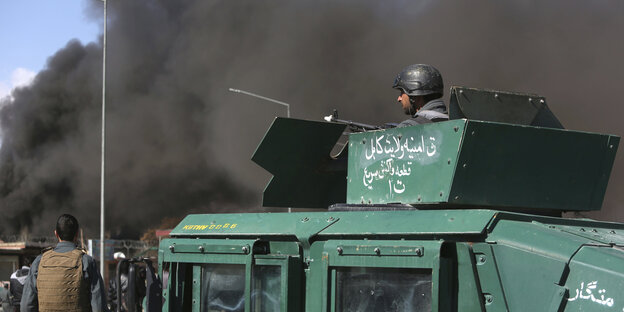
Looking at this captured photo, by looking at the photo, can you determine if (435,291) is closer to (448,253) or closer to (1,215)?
(448,253)

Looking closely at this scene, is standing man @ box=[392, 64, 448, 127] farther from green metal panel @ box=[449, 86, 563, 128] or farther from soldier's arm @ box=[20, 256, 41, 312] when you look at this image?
soldier's arm @ box=[20, 256, 41, 312]

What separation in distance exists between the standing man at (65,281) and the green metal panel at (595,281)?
292cm

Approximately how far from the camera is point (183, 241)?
5059mm

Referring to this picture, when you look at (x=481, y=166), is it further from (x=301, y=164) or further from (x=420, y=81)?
(x=301, y=164)

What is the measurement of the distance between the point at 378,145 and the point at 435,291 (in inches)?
43.8

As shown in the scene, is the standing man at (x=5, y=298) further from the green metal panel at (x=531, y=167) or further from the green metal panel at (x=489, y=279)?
the green metal panel at (x=489, y=279)

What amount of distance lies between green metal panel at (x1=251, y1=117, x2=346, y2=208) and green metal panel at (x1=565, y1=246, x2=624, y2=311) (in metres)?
2.10

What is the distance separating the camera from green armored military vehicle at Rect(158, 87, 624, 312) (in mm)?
3684

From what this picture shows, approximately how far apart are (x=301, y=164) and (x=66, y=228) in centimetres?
144

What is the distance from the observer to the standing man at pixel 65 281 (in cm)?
548

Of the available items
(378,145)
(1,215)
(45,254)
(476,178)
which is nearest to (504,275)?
(476,178)

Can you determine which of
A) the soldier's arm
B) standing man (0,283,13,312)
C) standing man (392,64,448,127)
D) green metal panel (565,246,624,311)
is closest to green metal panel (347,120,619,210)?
standing man (392,64,448,127)

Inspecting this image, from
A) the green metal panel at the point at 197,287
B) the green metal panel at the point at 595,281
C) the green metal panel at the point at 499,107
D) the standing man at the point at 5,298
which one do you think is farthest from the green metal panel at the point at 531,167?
the standing man at the point at 5,298

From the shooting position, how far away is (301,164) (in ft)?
18.2
